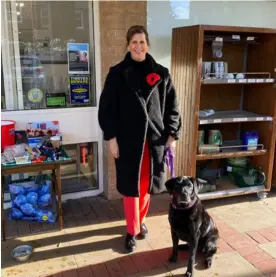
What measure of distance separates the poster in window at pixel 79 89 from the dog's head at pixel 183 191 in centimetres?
150

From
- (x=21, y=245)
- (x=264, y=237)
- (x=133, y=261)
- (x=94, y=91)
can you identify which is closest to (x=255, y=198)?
(x=264, y=237)

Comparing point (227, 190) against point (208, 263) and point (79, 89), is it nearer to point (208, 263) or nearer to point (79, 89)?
point (208, 263)

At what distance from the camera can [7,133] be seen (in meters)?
2.92

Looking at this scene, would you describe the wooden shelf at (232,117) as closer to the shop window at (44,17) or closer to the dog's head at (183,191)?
the dog's head at (183,191)

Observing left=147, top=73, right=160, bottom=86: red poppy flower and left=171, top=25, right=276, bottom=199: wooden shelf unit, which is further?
left=171, top=25, right=276, bottom=199: wooden shelf unit

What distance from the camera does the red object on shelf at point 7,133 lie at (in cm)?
289

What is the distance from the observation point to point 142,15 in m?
3.24

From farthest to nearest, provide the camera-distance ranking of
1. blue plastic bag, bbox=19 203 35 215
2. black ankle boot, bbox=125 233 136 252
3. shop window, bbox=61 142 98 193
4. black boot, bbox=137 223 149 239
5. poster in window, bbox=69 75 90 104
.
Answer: shop window, bbox=61 142 98 193, poster in window, bbox=69 75 90 104, blue plastic bag, bbox=19 203 35 215, black boot, bbox=137 223 149 239, black ankle boot, bbox=125 233 136 252

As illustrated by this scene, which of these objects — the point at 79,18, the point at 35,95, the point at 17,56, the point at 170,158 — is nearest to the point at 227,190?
the point at 170,158

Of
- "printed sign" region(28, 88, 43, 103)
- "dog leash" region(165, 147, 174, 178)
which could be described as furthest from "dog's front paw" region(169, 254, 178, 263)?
"printed sign" region(28, 88, 43, 103)

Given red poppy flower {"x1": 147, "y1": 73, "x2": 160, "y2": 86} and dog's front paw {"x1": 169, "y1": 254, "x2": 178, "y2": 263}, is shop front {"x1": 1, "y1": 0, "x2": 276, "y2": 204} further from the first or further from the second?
dog's front paw {"x1": 169, "y1": 254, "x2": 178, "y2": 263}

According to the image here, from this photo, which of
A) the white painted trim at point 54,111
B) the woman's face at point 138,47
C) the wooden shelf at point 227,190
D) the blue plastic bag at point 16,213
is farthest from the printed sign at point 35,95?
the wooden shelf at point 227,190

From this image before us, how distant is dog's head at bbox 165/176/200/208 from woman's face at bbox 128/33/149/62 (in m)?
0.93

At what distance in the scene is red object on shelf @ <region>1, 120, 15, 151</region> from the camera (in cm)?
289
